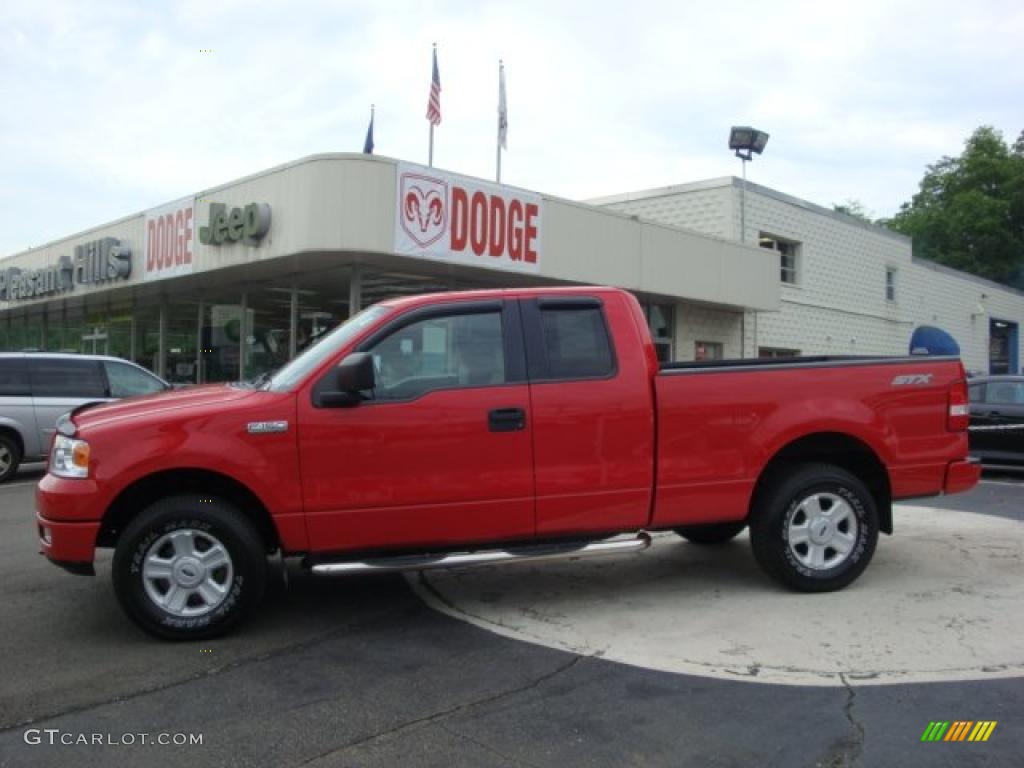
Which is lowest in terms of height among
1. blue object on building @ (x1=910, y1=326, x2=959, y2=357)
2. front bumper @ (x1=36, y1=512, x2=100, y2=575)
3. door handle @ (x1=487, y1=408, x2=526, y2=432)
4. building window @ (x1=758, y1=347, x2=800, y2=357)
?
front bumper @ (x1=36, y1=512, x2=100, y2=575)

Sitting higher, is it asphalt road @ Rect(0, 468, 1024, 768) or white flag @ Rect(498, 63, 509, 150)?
white flag @ Rect(498, 63, 509, 150)

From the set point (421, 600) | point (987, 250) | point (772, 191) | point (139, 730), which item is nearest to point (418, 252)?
point (421, 600)

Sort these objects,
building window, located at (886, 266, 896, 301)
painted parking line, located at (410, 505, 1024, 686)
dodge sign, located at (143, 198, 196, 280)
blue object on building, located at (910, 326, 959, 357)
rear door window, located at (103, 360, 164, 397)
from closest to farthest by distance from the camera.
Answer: painted parking line, located at (410, 505, 1024, 686)
rear door window, located at (103, 360, 164, 397)
dodge sign, located at (143, 198, 196, 280)
building window, located at (886, 266, 896, 301)
blue object on building, located at (910, 326, 959, 357)

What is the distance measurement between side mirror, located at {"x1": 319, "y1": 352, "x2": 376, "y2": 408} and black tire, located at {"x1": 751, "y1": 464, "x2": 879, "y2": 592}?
2694 millimetres

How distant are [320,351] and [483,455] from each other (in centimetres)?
116

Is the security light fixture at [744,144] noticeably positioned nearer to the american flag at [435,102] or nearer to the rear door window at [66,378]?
the american flag at [435,102]

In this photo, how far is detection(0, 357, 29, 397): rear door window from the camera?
40.4 feet

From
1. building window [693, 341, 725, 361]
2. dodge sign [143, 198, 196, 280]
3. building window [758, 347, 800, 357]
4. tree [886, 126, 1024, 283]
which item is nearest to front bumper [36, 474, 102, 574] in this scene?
dodge sign [143, 198, 196, 280]

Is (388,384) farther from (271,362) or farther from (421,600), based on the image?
(271,362)

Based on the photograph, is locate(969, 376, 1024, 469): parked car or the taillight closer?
the taillight

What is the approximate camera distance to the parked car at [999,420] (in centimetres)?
1247

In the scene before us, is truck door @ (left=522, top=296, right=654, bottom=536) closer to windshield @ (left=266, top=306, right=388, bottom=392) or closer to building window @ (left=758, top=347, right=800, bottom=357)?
windshield @ (left=266, top=306, right=388, bottom=392)

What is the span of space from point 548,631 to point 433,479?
43.5 inches

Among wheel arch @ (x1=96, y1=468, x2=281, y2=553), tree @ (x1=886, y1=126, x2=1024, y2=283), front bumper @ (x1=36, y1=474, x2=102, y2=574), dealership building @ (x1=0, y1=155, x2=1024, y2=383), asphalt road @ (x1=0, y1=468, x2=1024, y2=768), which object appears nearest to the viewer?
asphalt road @ (x1=0, y1=468, x2=1024, y2=768)
